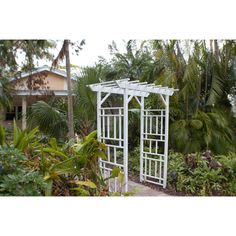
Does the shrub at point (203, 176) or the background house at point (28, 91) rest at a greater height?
the background house at point (28, 91)

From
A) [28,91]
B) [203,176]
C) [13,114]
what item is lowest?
[203,176]

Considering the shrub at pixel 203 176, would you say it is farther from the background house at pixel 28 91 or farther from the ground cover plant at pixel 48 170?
the background house at pixel 28 91

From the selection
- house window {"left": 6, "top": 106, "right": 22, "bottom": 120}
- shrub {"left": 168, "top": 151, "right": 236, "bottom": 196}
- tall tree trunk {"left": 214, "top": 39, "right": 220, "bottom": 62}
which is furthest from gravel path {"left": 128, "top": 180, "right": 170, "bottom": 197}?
house window {"left": 6, "top": 106, "right": 22, "bottom": 120}

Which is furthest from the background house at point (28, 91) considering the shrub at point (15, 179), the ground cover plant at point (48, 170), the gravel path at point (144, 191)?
the shrub at point (15, 179)

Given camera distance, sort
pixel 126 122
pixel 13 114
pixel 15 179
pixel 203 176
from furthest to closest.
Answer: pixel 13 114 → pixel 203 176 → pixel 126 122 → pixel 15 179

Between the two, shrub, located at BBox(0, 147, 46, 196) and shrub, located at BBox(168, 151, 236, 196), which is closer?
shrub, located at BBox(0, 147, 46, 196)

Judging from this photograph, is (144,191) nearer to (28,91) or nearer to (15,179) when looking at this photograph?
(15,179)

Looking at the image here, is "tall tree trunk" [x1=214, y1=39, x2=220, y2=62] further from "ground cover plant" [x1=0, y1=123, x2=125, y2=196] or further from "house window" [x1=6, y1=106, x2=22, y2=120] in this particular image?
"house window" [x1=6, y1=106, x2=22, y2=120]

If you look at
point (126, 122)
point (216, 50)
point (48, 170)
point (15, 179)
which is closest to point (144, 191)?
point (126, 122)
